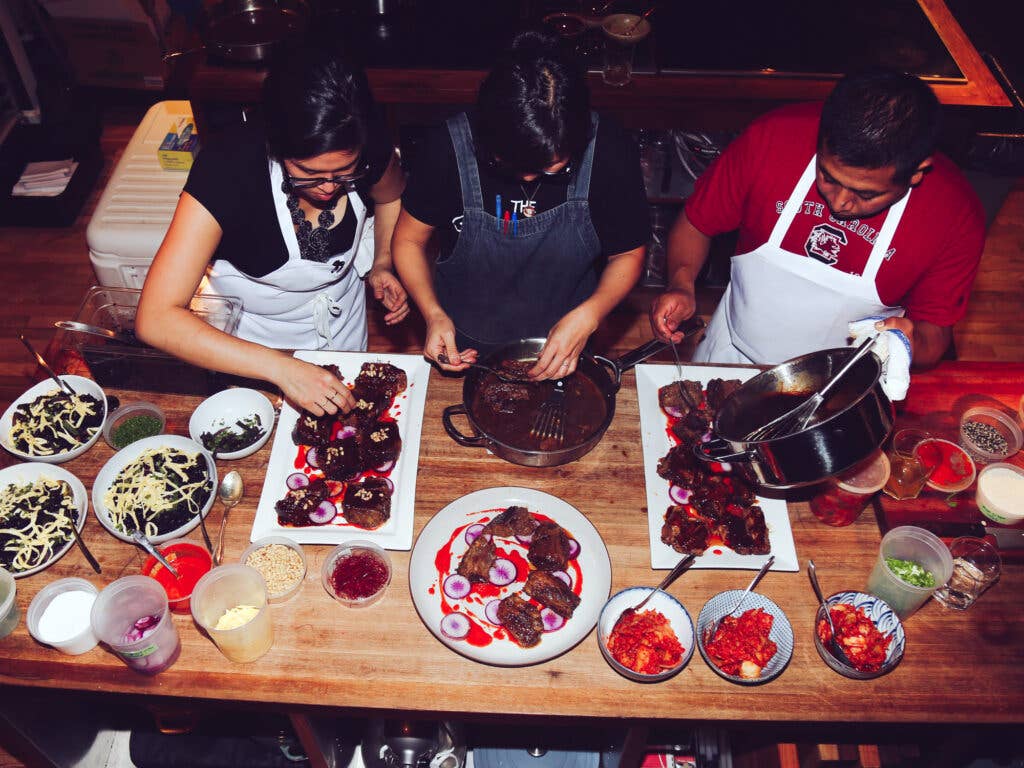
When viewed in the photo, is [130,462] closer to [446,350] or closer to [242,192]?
[242,192]

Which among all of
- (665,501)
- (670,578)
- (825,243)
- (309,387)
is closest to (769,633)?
(670,578)

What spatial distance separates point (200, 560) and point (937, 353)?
2922 millimetres

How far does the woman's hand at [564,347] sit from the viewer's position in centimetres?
272

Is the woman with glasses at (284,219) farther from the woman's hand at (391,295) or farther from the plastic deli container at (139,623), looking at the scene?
the plastic deli container at (139,623)

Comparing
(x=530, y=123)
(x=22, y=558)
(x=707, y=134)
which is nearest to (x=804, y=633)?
(x=530, y=123)

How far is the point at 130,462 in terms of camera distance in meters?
2.61

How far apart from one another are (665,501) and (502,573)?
64 centimetres

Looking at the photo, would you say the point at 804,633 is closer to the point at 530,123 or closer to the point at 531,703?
the point at 531,703

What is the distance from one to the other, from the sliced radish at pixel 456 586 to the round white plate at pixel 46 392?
1.44 m

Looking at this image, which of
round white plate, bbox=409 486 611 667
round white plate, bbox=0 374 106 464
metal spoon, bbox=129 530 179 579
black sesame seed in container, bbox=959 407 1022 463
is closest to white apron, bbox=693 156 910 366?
black sesame seed in container, bbox=959 407 1022 463

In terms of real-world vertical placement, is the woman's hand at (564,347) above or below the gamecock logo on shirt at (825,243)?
below

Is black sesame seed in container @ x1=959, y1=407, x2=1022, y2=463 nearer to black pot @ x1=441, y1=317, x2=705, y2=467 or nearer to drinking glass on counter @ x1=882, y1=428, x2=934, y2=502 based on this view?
drinking glass on counter @ x1=882, y1=428, x2=934, y2=502

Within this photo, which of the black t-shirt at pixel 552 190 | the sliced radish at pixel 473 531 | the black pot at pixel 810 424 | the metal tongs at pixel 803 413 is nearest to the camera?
the black pot at pixel 810 424

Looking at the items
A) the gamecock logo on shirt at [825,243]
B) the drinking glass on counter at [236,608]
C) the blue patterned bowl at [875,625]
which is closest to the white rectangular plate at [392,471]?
the drinking glass on counter at [236,608]
